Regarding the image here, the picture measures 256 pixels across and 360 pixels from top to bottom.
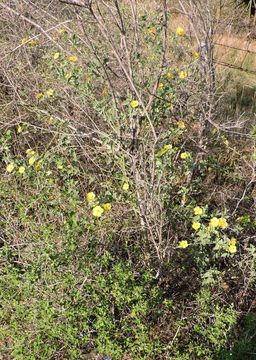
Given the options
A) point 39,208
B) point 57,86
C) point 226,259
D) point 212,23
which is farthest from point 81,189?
point 212,23

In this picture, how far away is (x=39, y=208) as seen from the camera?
8.31 feet

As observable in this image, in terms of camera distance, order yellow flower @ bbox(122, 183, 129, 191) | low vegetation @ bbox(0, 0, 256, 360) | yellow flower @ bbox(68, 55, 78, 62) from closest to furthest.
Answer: low vegetation @ bbox(0, 0, 256, 360) → yellow flower @ bbox(122, 183, 129, 191) → yellow flower @ bbox(68, 55, 78, 62)

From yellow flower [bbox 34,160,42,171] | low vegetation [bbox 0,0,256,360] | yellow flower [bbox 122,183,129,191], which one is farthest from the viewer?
yellow flower [bbox 34,160,42,171]

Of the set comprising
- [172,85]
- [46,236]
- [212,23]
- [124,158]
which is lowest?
[46,236]

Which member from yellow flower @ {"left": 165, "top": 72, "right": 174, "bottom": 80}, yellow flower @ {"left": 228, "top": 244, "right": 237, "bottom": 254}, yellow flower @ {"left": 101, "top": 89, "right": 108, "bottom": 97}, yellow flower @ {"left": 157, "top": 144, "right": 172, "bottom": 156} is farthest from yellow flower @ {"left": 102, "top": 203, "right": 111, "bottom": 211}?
yellow flower @ {"left": 165, "top": 72, "right": 174, "bottom": 80}

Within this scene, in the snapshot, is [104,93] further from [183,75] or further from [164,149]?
[164,149]

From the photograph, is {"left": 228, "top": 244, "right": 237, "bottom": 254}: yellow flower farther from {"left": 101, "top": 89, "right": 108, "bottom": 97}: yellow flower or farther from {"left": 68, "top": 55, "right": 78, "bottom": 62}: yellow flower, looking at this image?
{"left": 68, "top": 55, "right": 78, "bottom": 62}: yellow flower

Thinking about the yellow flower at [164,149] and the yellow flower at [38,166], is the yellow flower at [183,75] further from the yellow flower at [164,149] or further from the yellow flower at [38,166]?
the yellow flower at [38,166]

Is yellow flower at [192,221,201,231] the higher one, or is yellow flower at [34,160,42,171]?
yellow flower at [34,160,42,171]

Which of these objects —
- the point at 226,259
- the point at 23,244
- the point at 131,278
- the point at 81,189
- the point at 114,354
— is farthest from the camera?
the point at 81,189

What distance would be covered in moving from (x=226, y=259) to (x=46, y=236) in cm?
105

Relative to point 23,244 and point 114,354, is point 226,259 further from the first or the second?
point 23,244

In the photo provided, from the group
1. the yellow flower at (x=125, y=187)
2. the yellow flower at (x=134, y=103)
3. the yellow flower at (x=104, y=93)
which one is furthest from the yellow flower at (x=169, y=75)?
the yellow flower at (x=125, y=187)

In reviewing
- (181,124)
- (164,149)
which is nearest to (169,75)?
(181,124)
